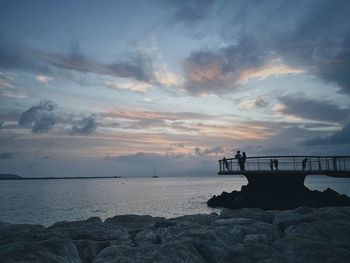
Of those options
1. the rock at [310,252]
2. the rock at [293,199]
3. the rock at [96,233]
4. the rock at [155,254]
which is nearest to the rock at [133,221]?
the rock at [96,233]

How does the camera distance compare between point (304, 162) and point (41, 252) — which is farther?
point (304, 162)

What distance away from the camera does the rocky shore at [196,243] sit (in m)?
7.70

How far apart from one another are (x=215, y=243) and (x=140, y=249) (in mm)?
2042

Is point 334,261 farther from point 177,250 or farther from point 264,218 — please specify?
point 264,218

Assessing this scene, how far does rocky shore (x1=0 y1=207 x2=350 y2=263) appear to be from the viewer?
770 cm

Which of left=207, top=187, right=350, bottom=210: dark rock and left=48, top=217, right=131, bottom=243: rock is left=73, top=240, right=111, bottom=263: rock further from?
left=207, top=187, right=350, bottom=210: dark rock

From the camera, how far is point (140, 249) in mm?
8836

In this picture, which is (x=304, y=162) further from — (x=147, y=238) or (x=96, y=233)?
(x=96, y=233)

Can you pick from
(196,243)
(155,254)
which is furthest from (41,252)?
(196,243)

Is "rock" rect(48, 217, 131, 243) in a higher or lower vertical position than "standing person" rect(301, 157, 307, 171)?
lower

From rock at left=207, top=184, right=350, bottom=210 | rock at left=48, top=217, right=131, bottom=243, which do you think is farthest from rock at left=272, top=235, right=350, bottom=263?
rock at left=207, top=184, right=350, bottom=210

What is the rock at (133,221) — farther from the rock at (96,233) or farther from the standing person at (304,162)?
the standing person at (304,162)

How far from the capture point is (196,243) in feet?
30.7

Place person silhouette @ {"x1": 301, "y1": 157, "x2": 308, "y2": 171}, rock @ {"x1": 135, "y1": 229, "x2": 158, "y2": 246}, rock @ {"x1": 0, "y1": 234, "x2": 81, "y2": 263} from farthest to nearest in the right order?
person silhouette @ {"x1": 301, "y1": 157, "x2": 308, "y2": 171} → rock @ {"x1": 135, "y1": 229, "x2": 158, "y2": 246} → rock @ {"x1": 0, "y1": 234, "x2": 81, "y2": 263}
